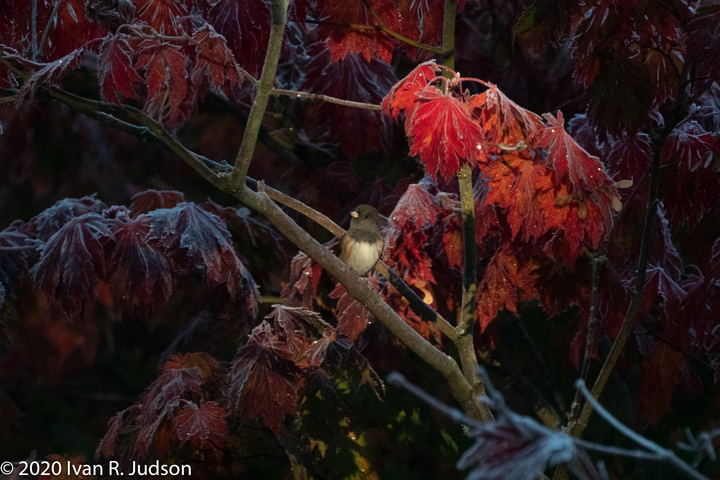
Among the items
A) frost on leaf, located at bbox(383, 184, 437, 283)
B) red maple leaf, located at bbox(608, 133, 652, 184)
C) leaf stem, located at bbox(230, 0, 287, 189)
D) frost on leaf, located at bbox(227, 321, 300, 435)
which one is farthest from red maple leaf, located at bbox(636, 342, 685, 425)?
leaf stem, located at bbox(230, 0, 287, 189)

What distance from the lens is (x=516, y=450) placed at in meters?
0.80

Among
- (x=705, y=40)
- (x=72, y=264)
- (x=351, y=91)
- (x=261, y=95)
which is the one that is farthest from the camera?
(x=351, y=91)

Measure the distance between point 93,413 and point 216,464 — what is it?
2585mm

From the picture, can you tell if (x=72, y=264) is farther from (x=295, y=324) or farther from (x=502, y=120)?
(x=502, y=120)

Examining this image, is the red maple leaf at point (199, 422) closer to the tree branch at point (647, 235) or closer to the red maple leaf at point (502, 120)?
the tree branch at point (647, 235)

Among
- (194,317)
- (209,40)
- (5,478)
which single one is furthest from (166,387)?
(209,40)

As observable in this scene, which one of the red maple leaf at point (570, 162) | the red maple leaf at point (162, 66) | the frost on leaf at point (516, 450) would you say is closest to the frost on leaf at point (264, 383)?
the red maple leaf at point (162, 66)

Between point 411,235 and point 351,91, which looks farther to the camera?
point 351,91

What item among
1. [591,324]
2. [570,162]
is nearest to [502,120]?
[570,162]

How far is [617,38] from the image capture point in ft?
5.84

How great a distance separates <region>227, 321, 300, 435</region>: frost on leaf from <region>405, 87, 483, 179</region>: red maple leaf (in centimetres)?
88

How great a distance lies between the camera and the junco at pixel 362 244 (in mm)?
2359

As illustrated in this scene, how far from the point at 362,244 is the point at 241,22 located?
874 millimetres

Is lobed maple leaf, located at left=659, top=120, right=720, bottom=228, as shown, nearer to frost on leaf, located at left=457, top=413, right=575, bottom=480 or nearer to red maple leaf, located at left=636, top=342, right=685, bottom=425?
red maple leaf, located at left=636, top=342, right=685, bottom=425
